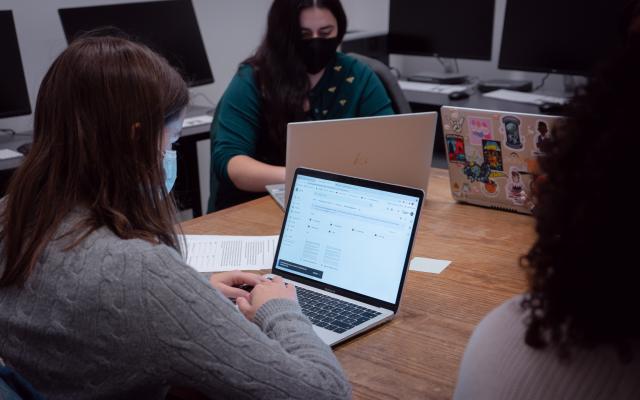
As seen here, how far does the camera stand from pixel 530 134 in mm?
1767

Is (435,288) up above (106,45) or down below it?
below

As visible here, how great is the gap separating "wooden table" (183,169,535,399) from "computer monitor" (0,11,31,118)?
4.23 ft

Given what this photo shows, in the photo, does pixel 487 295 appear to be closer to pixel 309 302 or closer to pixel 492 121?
pixel 309 302

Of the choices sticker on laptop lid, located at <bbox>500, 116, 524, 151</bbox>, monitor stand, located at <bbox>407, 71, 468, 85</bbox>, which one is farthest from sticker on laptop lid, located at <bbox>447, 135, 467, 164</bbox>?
monitor stand, located at <bbox>407, 71, 468, 85</bbox>

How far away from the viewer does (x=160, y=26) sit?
3.21 metres

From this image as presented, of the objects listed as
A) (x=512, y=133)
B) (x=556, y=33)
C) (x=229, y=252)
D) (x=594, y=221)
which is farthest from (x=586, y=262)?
(x=556, y=33)

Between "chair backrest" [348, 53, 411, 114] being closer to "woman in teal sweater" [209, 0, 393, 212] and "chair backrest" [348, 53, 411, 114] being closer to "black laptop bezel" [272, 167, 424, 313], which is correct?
"woman in teal sweater" [209, 0, 393, 212]

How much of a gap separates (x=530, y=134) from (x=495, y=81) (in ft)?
7.02

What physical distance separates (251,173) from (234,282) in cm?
80

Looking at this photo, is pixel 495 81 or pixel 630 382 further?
pixel 495 81

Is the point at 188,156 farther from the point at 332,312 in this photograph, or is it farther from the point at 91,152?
the point at 91,152

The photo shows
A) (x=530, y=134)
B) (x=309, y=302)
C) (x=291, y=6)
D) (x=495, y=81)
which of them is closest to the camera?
(x=309, y=302)

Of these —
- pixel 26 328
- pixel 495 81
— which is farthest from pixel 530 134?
pixel 495 81

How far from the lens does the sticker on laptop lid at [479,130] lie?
183 centimetres
